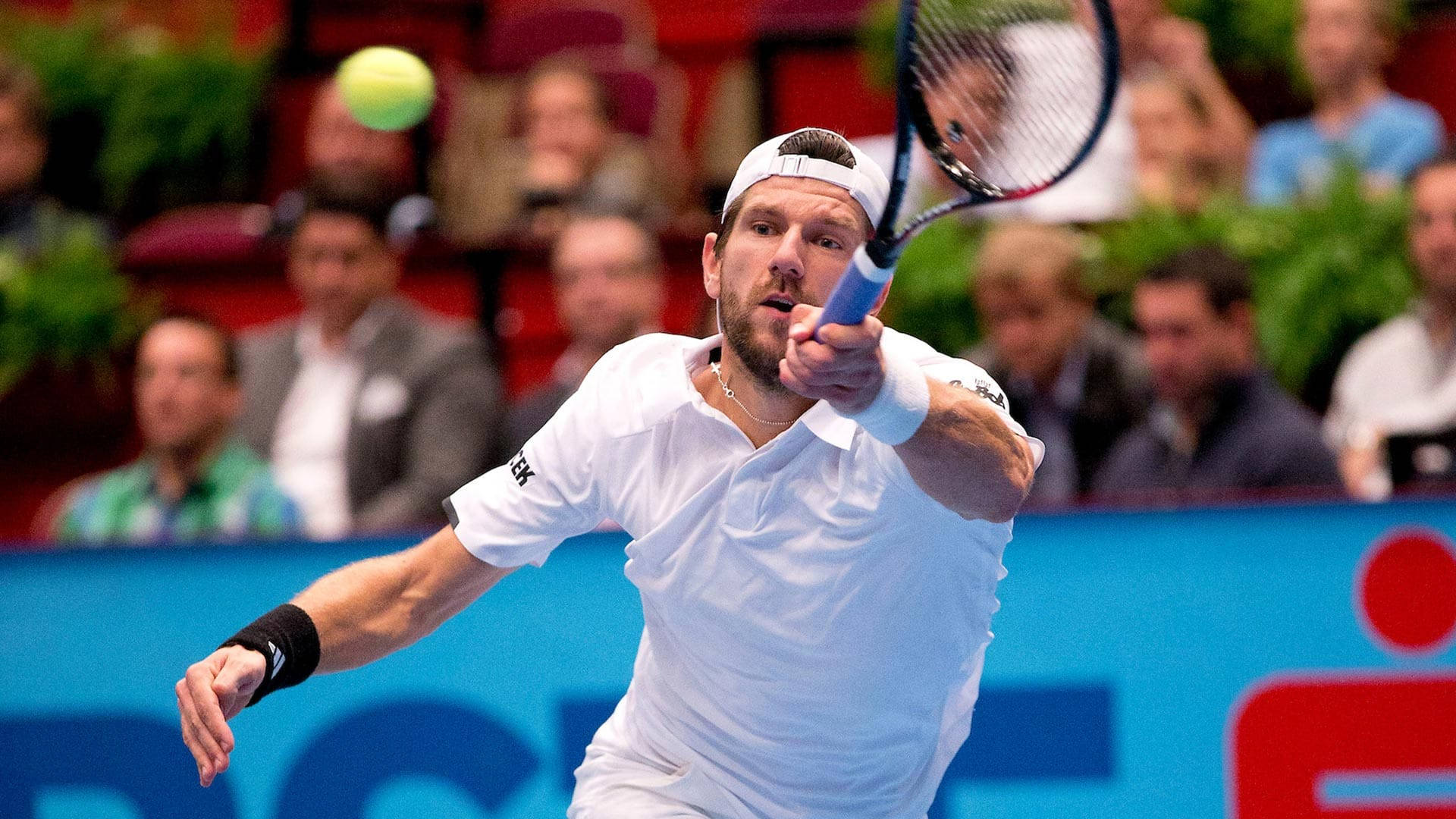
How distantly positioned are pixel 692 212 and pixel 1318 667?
4.38 m

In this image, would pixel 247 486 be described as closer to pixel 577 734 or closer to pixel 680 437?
pixel 577 734

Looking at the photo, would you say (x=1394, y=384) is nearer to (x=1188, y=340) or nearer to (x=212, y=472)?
(x=1188, y=340)

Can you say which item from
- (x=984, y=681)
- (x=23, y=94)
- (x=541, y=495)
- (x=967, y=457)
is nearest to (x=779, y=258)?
(x=967, y=457)

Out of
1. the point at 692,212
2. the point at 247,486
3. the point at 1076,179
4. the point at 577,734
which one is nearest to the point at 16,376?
the point at 247,486

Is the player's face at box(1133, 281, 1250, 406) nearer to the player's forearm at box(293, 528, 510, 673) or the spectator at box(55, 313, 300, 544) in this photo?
the player's forearm at box(293, 528, 510, 673)

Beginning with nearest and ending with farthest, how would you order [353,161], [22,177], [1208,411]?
[1208,411], [353,161], [22,177]

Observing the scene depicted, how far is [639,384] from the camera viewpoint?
371cm

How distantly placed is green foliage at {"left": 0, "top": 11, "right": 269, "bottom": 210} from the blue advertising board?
4185mm

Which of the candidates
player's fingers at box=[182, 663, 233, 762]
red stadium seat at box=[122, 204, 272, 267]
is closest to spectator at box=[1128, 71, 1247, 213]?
red stadium seat at box=[122, 204, 272, 267]

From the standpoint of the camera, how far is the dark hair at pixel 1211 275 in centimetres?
559

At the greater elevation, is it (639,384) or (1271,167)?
(639,384)

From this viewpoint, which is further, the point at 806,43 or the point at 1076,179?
the point at 806,43

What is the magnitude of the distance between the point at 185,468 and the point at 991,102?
3576mm

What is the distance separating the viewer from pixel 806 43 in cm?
851
